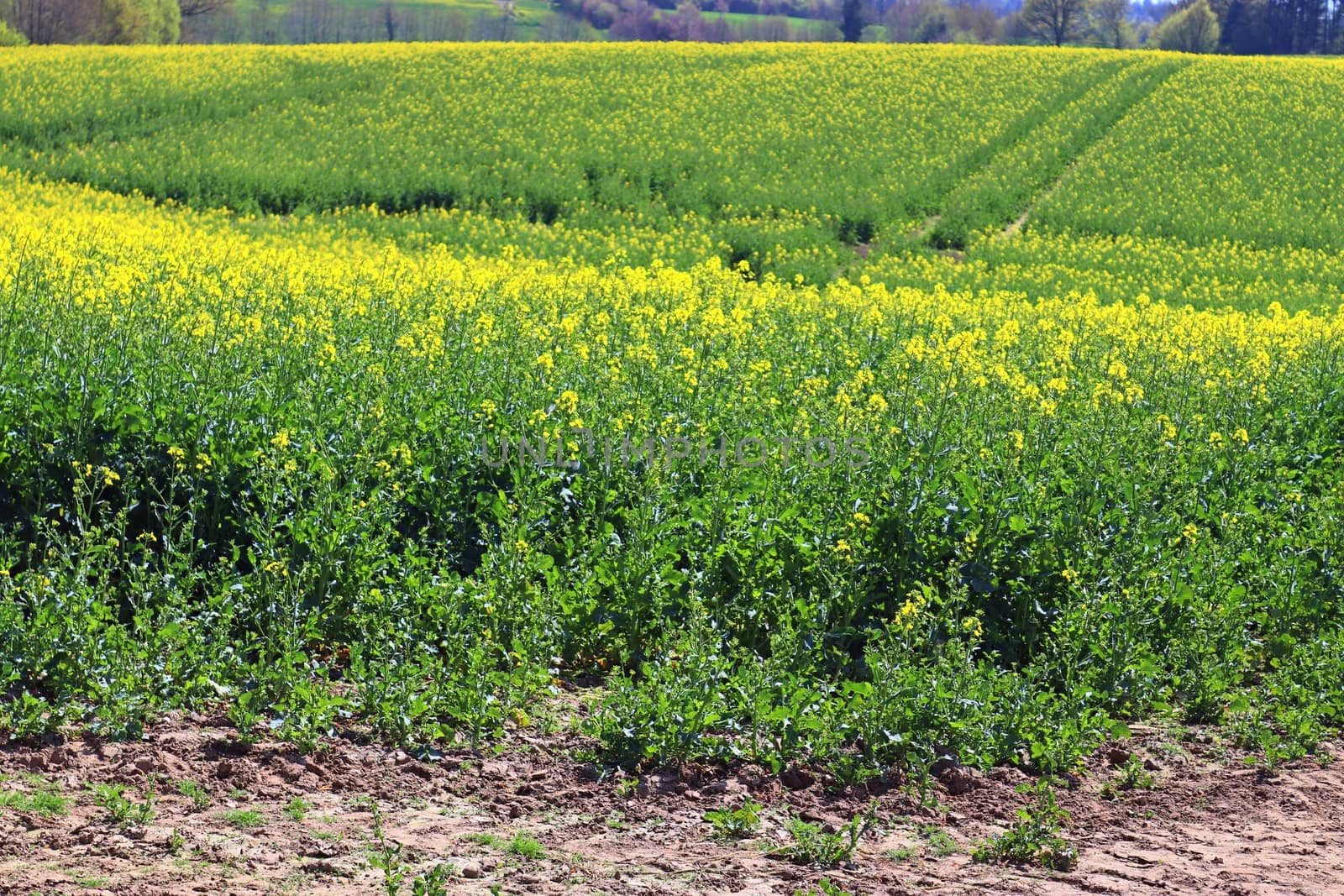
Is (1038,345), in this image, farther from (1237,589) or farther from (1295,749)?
(1295,749)

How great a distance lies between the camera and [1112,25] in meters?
95.4

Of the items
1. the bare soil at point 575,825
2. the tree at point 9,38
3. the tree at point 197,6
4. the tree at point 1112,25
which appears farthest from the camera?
the tree at point 1112,25

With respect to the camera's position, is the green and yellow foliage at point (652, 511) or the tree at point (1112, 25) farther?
the tree at point (1112, 25)

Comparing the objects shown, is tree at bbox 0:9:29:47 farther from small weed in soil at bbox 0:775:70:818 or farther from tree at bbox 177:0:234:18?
small weed in soil at bbox 0:775:70:818

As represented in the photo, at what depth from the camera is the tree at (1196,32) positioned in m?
84.8

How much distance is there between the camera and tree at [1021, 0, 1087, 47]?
8962cm

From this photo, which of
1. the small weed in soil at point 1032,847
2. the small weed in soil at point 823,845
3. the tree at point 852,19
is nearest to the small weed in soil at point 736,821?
the small weed in soil at point 823,845

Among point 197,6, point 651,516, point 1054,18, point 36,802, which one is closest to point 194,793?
point 36,802

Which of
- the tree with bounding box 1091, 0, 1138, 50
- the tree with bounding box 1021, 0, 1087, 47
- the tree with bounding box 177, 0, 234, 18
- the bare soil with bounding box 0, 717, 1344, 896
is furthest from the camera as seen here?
the tree with bounding box 1091, 0, 1138, 50

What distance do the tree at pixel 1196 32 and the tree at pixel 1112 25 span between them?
6.78 meters

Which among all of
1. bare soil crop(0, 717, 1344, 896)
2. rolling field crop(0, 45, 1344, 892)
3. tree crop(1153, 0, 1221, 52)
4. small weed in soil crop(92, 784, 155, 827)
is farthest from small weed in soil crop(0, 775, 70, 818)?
tree crop(1153, 0, 1221, 52)

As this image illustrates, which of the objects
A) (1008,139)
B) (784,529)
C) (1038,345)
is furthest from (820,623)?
(1008,139)

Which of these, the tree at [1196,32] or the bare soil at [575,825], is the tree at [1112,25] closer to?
the tree at [1196,32]

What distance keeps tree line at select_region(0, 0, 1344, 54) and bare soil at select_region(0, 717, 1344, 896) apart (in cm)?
6262
